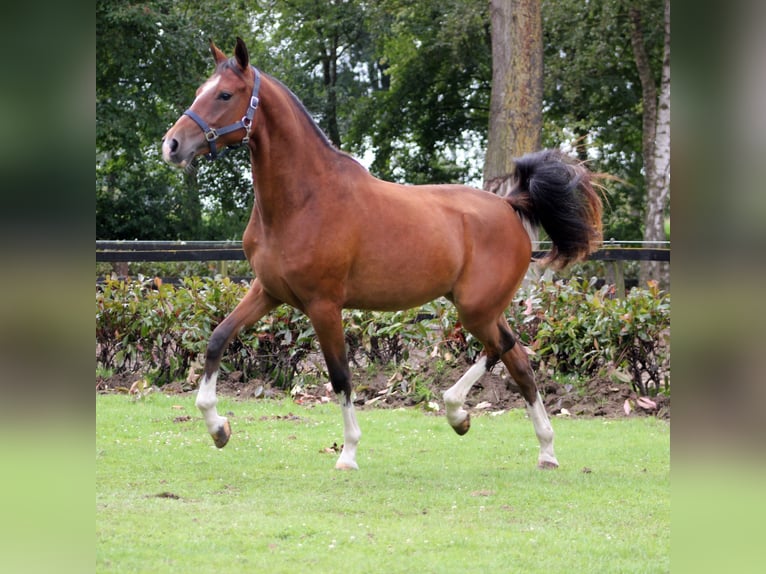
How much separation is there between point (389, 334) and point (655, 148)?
11405mm

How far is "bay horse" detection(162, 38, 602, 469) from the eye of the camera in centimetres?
523

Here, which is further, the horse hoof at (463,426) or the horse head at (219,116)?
the horse hoof at (463,426)

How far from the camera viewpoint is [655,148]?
18125 millimetres

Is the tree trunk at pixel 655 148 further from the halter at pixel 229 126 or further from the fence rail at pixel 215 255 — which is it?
the halter at pixel 229 126

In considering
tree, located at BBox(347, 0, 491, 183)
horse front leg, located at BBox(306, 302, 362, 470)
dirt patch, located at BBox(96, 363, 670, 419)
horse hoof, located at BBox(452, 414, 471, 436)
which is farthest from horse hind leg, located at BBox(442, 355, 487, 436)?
tree, located at BBox(347, 0, 491, 183)

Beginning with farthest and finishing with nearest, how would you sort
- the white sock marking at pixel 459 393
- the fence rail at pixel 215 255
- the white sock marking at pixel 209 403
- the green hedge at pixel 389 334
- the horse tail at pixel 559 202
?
the fence rail at pixel 215 255
the green hedge at pixel 389 334
the horse tail at pixel 559 202
the white sock marking at pixel 459 393
the white sock marking at pixel 209 403

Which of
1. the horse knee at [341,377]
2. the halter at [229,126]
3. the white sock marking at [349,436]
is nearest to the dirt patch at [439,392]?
the white sock marking at [349,436]

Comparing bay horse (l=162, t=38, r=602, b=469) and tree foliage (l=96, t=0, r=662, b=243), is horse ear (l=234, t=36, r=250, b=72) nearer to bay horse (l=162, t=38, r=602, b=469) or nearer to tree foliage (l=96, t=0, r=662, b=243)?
bay horse (l=162, t=38, r=602, b=469)

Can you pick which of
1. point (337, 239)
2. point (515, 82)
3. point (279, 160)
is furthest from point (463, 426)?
point (515, 82)

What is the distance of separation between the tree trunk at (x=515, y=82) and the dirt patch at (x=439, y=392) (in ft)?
12.8

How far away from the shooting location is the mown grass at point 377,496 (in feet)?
12.4

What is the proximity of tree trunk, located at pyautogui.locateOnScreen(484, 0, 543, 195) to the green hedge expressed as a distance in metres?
2.99

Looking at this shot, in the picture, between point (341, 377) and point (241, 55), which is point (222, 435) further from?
point (241, 55)
